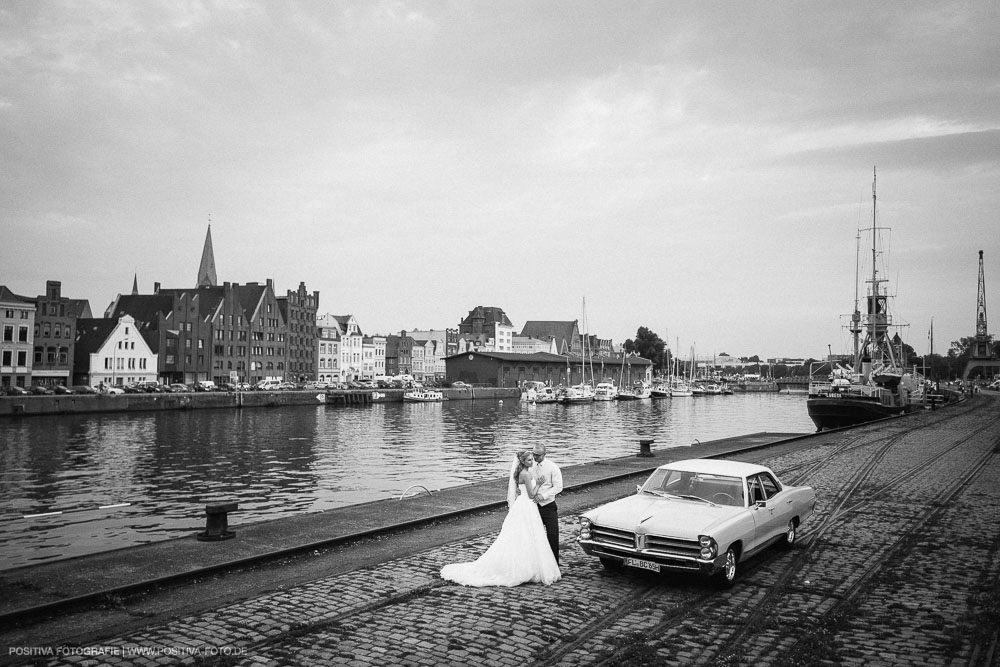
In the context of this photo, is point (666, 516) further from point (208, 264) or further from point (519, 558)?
point (208, 264)

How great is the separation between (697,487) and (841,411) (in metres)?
52.6

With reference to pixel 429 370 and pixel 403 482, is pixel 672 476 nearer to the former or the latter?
pixel 403 482

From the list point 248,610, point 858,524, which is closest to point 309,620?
point 248,610

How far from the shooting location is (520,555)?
10.6 m

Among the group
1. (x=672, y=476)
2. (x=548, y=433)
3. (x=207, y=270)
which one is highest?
(x=207, y=270)

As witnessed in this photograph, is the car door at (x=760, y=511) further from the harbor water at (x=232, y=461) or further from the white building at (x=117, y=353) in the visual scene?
the white building at (x=117, y=353)

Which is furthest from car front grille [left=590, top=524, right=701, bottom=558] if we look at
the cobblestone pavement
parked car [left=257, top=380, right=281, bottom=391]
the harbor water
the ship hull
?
parked car [left=257, top=380, right=281, bottom=391]

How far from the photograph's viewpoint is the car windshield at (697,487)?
11712 millimetres

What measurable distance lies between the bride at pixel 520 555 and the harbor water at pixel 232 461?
7.82 m

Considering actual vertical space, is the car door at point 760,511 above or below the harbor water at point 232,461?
above

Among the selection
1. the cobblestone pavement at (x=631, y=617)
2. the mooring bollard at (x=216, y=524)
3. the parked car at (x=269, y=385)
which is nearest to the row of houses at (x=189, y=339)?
the parked car at (x=269, y=385)

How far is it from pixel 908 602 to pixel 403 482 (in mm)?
24074

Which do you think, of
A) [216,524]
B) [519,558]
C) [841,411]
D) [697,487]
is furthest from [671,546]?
[841,411]

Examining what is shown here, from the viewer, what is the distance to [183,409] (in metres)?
81.6
